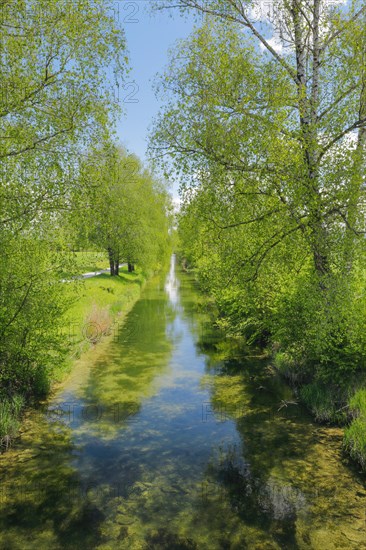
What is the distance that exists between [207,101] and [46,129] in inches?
196

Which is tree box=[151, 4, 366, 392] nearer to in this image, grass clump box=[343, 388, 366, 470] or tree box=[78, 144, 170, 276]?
grass clump box=[343, 388, 366, 470]

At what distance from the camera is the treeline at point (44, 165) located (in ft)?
36.6

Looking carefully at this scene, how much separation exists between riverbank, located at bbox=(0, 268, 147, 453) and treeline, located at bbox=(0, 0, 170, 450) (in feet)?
0.47

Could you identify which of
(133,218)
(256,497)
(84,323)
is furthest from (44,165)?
(133,218)

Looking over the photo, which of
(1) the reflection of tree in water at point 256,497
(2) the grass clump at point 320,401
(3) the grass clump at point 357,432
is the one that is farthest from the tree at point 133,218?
(3) the grass clump at point 357,432

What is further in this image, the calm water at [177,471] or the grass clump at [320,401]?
the grass clump at [320,401]

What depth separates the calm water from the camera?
8.27 meters

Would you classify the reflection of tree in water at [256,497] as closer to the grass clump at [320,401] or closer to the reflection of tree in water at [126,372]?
the grass clump at [320,401]

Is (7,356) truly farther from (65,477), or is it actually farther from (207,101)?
(207,101)

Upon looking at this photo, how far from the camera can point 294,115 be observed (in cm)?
1297

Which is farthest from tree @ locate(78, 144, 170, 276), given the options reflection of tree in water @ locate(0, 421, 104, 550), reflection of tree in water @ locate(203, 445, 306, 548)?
reflection of tree in water @ locate(203, 445, 306, 548)

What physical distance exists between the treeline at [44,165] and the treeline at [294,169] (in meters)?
2.70

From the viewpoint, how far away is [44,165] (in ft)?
39.1

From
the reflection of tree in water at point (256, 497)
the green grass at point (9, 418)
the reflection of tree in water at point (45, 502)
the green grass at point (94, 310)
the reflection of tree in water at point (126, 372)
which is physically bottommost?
the reflection of tree in water at point (256, 497)
